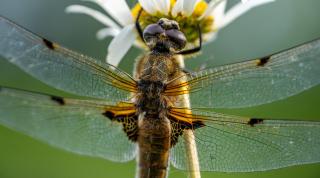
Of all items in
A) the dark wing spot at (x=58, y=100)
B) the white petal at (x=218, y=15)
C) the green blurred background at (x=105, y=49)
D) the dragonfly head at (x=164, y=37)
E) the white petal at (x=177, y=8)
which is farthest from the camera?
the green blurred background at (x=105, y=49)

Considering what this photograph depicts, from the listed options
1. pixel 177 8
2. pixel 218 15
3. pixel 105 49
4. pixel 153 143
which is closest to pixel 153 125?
pixel 153 143

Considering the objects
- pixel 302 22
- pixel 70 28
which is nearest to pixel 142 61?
pixel 302 22

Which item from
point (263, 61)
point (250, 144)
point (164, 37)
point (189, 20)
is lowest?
point (250, 144)

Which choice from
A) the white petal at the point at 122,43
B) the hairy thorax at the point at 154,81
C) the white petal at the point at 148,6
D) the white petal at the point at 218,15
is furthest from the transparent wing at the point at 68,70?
the white petal at the point at 218,15

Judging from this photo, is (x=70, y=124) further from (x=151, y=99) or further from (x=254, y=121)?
(x=254, y=121)

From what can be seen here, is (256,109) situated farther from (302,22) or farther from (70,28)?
(70,28)

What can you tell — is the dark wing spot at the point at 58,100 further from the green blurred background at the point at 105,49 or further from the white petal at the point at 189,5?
the green blurred background at the point at 105,49
